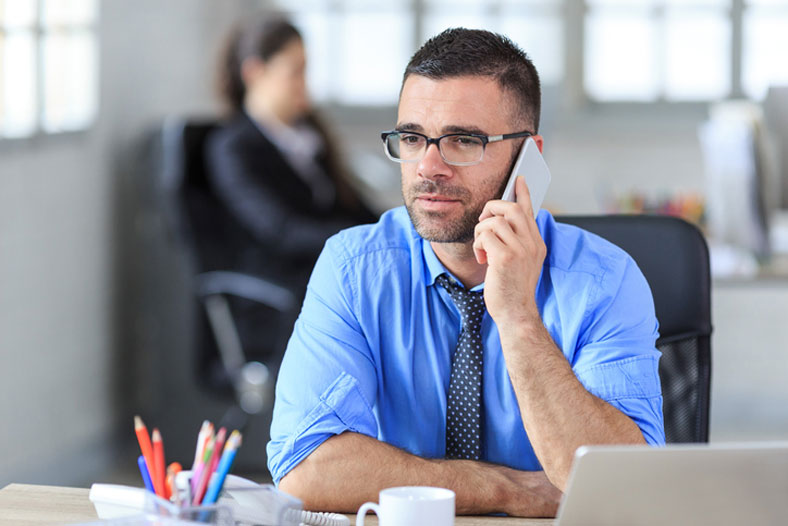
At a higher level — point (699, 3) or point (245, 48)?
point (699, 3)

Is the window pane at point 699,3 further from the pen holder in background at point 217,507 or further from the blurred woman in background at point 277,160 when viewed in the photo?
the pen holder in background at point 217,507

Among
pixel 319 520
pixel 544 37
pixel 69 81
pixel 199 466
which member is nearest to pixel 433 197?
pixel 319 520

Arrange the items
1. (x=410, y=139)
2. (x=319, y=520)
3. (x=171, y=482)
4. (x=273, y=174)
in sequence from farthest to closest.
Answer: (x=273, y=174)
(x=410, y=139)
(x=319, y=520)
(x=171, y=482)

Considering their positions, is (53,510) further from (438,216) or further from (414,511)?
(438,216)

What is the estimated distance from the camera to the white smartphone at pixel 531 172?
5.53 ft

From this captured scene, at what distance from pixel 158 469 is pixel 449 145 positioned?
75 centimetres

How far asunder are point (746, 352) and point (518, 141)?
127 inches

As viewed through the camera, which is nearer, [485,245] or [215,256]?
[485,245]

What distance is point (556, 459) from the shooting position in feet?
4.76

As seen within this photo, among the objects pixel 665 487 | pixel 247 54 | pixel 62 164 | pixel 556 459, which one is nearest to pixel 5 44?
pixel 62 164

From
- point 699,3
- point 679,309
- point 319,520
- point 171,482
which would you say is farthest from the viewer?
point 699,3

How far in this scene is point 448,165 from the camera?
5.40 ft

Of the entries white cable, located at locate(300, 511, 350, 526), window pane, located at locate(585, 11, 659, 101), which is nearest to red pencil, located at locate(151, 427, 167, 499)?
white cable, located at locate(300, 511, 350, 526)

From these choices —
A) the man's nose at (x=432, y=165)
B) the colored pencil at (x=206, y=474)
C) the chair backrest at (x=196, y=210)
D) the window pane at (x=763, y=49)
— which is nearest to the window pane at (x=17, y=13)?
the chair backrest at (x=196, y=210)
